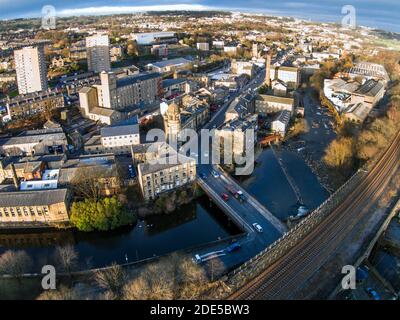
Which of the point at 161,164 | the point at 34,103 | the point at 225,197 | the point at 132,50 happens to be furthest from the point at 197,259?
the point at 132,50

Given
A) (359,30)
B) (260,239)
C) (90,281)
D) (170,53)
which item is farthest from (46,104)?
(359,30)

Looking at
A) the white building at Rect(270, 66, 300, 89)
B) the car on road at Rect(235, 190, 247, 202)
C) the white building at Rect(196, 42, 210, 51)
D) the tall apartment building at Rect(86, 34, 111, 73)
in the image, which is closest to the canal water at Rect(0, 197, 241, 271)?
the car on road at Rect(235, 190, 247, 202)

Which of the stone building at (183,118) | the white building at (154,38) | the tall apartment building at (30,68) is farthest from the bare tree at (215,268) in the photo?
the white building at (154,38)

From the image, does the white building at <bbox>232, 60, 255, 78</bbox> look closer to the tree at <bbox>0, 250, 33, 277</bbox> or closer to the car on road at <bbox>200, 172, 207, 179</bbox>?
the car on road at <bbox>200, 172, 207, 179</bbox>

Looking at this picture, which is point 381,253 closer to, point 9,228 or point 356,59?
point 9,228

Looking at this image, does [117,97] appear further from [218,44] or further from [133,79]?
[218,44]

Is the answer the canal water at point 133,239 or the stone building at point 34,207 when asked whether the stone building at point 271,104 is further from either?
the stone building at point 34,207
